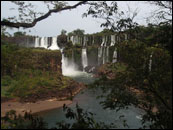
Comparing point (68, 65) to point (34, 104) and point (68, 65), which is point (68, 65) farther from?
point (34, 104)

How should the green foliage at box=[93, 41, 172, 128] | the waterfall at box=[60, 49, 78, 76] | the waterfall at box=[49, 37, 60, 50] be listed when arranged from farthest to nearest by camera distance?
the waterfall at box=[49, 37, 60, 50] < the waterfall at box=[60, 49, 78, 76] < the green foliage at box=[93, 41, 172, 128]

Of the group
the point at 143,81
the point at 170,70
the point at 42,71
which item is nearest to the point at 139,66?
the point at 143,81

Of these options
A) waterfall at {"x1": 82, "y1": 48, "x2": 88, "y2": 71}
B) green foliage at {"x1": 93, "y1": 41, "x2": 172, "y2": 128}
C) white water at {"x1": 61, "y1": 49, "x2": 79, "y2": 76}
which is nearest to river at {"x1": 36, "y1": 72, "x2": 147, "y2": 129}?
green foliage at {"x1": 93, "y1": 41, "x2": 172, "y2": 128}

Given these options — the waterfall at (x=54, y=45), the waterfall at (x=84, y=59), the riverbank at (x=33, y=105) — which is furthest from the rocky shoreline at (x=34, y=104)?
the waterfall at (x=54, y=45)

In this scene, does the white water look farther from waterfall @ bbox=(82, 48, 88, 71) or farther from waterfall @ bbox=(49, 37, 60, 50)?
waterfall @ bbox=(49, 37, 60, 50)

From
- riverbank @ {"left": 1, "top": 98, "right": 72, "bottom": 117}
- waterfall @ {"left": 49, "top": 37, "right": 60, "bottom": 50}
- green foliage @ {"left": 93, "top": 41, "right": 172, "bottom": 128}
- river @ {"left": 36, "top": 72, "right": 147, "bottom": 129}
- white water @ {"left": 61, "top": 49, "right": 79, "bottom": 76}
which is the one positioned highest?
waterfall @ {"left": 49, "top": 37, "right": 60, "bottom": 50}

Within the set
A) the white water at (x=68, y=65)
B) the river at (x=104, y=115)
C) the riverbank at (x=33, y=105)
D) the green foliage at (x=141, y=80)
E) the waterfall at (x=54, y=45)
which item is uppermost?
the waterfall at (x=54, y=45)

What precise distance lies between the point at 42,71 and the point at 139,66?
31.3 metres

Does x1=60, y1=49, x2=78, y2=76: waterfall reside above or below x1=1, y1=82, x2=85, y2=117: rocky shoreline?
above

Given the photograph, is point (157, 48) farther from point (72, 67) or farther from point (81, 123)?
point (72, 67)

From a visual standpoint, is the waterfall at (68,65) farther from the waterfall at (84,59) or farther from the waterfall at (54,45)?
the waterfall at (84,59)

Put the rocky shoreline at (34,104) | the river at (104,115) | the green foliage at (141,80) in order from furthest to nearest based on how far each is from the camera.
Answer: the rocky shoreline at (34,104)
the river at (104,115)
the green foliage at (141,80)

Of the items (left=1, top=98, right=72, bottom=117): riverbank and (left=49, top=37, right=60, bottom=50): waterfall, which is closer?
(left=1, top=98, right=72, bottom=117): riverbank

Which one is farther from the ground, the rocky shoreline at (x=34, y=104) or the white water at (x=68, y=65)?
the white water at (x=68, y=65)
